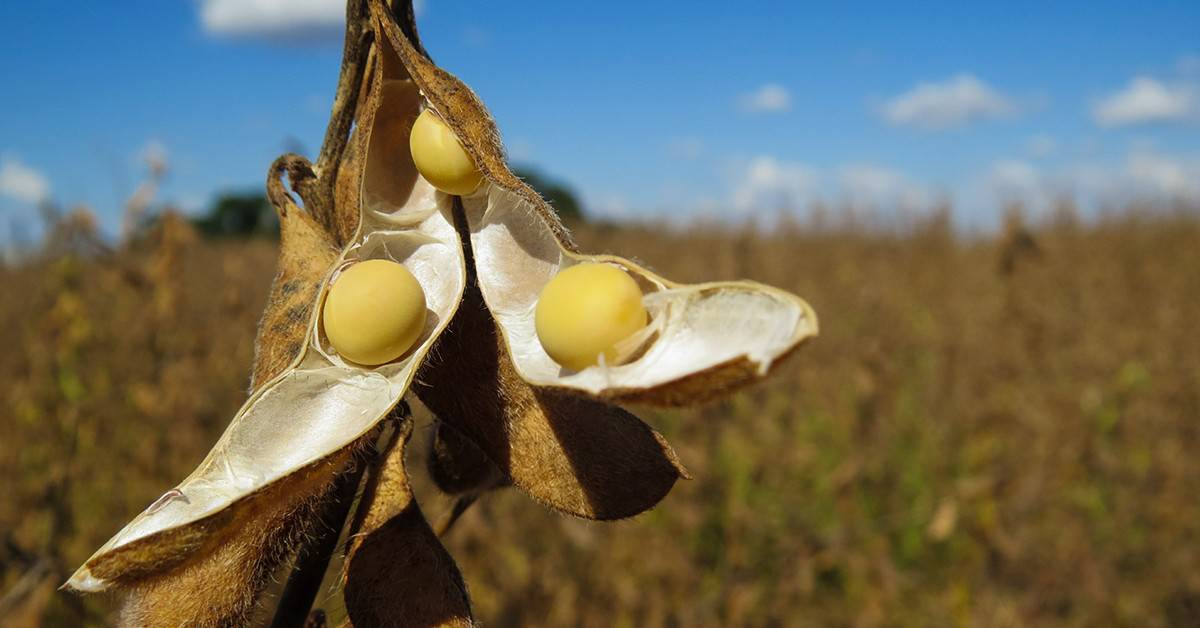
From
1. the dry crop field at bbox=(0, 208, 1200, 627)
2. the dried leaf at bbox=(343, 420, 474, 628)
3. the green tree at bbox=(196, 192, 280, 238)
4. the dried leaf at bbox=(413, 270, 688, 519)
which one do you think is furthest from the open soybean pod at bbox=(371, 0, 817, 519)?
the green tree at bbox=(196, 192, 280, 238)

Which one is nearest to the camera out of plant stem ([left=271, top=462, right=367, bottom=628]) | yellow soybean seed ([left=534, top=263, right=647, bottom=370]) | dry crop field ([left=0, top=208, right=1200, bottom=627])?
yellow soybean seed ([left=534, top=263, right=647, bottom=370])

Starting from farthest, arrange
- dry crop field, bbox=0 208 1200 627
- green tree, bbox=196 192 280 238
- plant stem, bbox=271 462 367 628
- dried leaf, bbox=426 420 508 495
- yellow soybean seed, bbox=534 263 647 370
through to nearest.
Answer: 1. green tree, bbox=196 192 280 238
2. dry crop field, bbox=0 208 1200 627
3. dried leaf, bbox=426 420 508 495
4. plant stem, bbox=271 462 367 628
5. yellow soybean seed, bbox=534 263 647 370

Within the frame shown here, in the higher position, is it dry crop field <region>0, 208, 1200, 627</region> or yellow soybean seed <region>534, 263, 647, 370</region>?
yellow soybean seed <region>534, 263, 647, 370</region>

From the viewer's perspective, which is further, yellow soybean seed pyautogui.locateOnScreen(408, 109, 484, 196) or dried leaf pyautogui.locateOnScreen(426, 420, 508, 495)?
dried leaf pyautogui.locateOnScreen(426, 420, 508, 495)

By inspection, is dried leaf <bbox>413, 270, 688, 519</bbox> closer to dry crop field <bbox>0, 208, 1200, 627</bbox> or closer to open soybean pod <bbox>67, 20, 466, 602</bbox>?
open soybean pod <bbox>67, 20, 466, 602</bbox>

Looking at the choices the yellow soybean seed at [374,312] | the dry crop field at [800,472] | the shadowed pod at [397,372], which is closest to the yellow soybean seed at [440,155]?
the shadowed pod at [397,372]

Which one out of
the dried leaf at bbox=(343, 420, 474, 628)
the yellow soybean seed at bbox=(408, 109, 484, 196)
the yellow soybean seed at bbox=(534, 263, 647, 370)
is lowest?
the dried leaf at bbox=(343, 420, 474, 628)

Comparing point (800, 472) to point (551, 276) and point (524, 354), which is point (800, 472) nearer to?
point (551, 276)

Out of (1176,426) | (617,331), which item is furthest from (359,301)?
(1176,426)

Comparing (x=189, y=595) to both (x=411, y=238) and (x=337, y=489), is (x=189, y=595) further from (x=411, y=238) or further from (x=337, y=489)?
(x=411, y=238)
